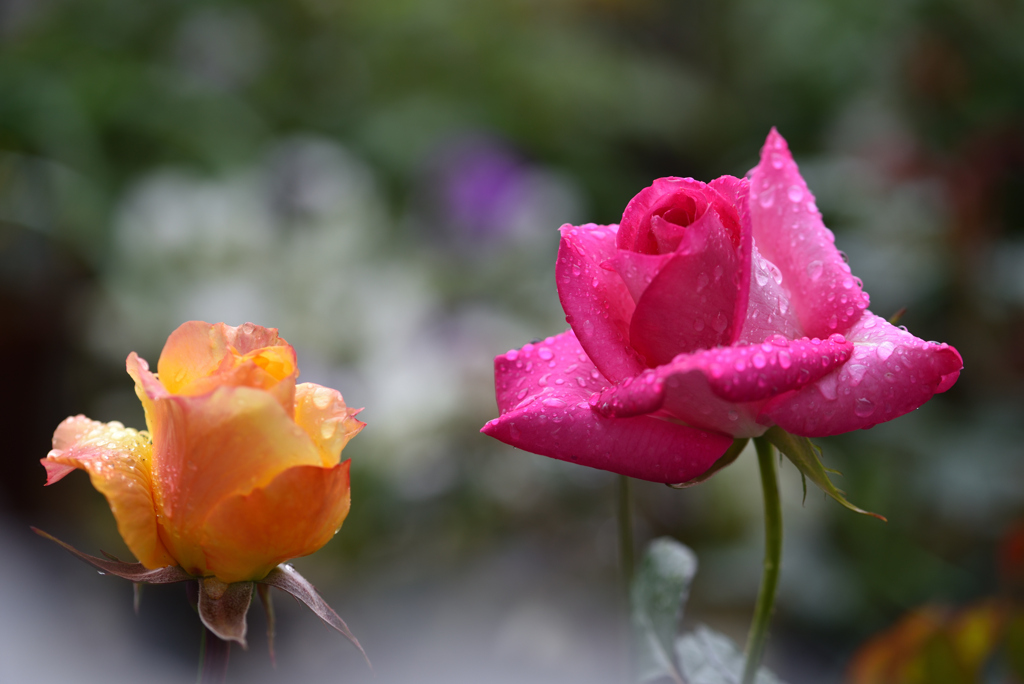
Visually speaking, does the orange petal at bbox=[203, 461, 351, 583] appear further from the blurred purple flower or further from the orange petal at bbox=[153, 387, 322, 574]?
the blurred purple flower

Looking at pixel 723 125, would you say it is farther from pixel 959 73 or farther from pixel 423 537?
pixel 423 537

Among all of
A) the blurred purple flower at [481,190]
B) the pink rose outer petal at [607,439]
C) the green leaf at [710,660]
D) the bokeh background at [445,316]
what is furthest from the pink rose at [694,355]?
the blurred purple flower at [481,190]

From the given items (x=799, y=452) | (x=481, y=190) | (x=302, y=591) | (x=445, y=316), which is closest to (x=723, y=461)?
(x=799, y=452)

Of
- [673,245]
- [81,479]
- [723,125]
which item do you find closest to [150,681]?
[81,479]

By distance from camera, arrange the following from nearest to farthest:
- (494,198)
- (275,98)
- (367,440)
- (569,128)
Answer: (367,440) < (494,198) < (275,98) < (569,128)

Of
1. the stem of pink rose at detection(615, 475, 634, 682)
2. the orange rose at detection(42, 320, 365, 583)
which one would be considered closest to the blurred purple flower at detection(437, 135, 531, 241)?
the stem of pink rose at detection(615, 475, 634, 682)

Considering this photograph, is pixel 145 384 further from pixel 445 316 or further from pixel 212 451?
pixel 445 316
